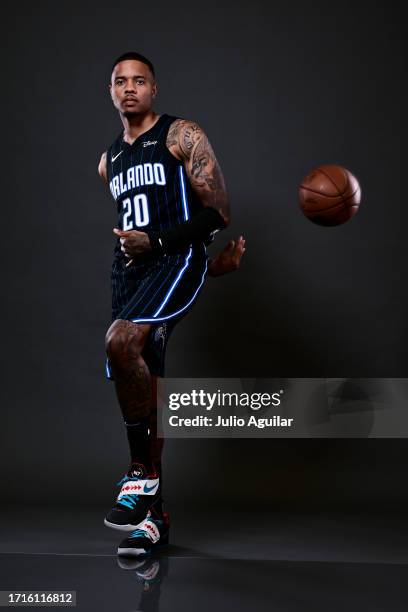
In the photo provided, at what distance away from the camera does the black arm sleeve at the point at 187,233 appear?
3.34 metres

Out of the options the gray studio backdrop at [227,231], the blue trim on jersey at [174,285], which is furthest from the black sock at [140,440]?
the gray studio backdrop at [227,231]

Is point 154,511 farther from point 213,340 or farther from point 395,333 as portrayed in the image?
point 395,333

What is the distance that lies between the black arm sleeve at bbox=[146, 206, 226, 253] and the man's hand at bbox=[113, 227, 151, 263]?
2 cm

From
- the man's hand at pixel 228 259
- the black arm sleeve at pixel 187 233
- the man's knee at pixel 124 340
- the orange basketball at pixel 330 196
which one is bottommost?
the man's knee at pixel 124 340

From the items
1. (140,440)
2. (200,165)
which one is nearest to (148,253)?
(200,165)

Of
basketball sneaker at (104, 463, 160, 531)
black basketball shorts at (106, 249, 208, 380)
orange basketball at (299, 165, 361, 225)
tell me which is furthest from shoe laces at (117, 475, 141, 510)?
orange basketball at (299, 165, 361, 225)

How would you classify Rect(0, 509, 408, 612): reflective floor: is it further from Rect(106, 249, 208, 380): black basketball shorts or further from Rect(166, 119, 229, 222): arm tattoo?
Rect(166, 119, 229, 222): arm tattoo

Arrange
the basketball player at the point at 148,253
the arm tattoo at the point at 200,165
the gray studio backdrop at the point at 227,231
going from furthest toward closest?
the gray studio backdrop at the point at 227,231 → the arm tattoo at the point at 200,165 → the basketball player at the point at 148,253

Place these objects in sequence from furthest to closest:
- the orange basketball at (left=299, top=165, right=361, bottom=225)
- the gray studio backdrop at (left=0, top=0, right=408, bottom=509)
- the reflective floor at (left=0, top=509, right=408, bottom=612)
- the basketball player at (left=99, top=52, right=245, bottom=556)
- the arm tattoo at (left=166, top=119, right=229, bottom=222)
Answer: the gray studio backdrop at (left=0, top=0, right=408, bottom=509)
the orange basketball at (left=299, top=165, right=361, bottom=225)
the arm tattoo at (left=166, top=119, right=229, bottom=222)
the basketball player at (left=99, top=52, right=245, bottom=556)
the reflective floor at (left=0, top=509, right=408, bottom=612)

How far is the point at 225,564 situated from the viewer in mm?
3039

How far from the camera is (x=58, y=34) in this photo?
187 inches

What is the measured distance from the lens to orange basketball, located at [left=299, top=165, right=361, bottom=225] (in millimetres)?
3572

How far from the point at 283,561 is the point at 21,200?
258cm

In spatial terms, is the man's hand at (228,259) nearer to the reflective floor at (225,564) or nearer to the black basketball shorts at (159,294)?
the black basketball shorts at (159,294)
